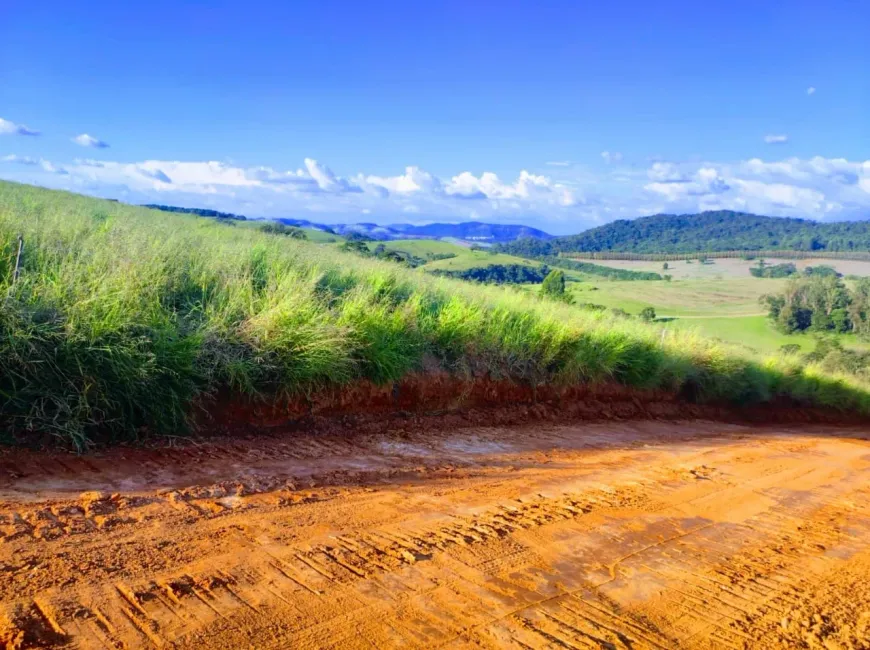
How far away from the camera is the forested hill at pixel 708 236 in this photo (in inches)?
3959

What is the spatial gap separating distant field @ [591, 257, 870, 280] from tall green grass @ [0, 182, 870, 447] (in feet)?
216

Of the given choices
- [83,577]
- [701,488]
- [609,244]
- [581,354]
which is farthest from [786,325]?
[609,244]

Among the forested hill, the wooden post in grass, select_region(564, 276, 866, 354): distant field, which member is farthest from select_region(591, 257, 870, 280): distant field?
the wooden post in grass

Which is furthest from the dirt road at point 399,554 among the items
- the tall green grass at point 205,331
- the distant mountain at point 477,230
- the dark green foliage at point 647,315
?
the distant mountain at point 477,230

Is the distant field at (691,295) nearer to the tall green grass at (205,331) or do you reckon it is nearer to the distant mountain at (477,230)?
the tall green grass at (205,331)

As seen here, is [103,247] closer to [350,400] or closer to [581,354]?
[350,400]

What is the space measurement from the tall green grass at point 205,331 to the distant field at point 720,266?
65686 mm

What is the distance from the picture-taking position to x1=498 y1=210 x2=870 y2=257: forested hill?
100562 millimetres

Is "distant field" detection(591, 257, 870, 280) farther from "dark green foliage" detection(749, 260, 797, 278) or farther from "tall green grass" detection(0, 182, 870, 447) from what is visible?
"tall green grass" detection(0, 182, 870, 447)

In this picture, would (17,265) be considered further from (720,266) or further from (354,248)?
(720,266)

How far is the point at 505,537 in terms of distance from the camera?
4.38 meters

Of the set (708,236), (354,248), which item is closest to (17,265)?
(354,248)

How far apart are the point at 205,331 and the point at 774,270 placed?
80493 millimetres

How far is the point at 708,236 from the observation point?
117 m
